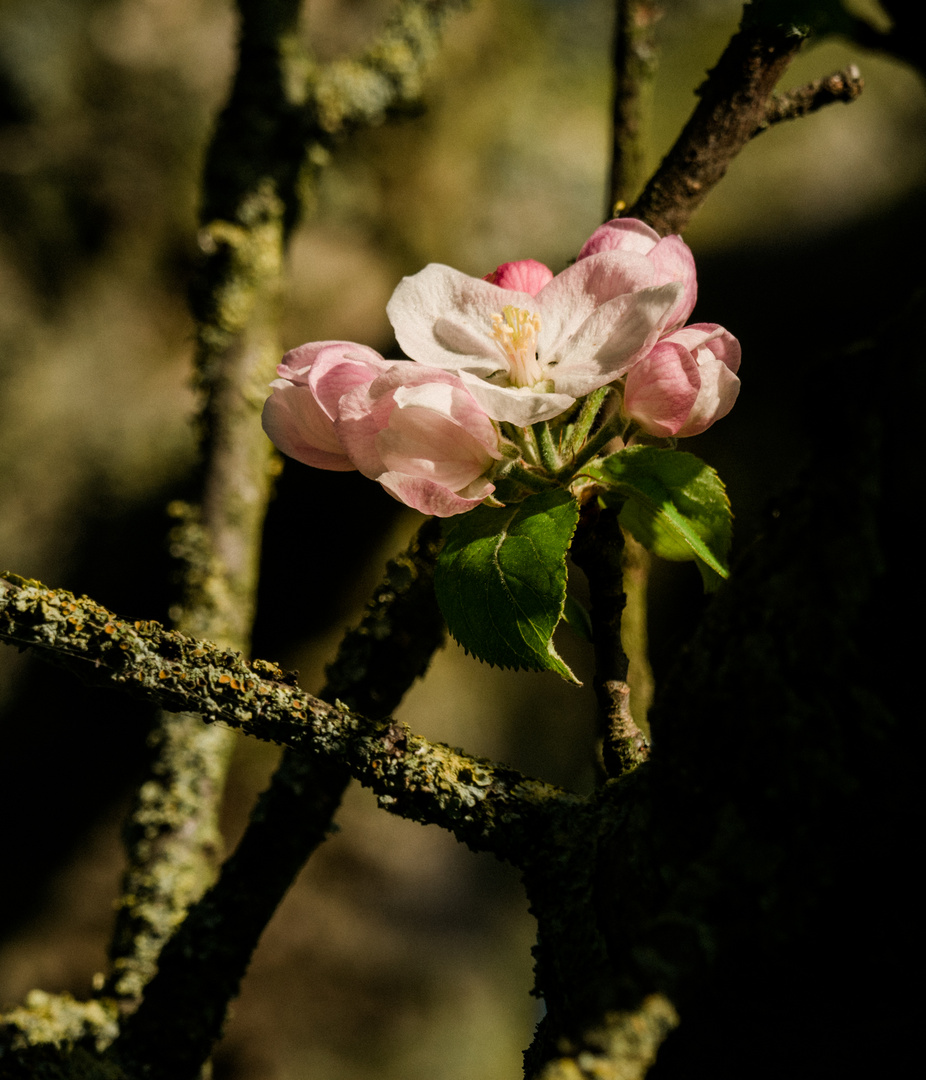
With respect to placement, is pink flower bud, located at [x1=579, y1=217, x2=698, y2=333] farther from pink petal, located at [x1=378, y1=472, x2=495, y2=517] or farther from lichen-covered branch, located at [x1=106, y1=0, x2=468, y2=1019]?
lichen-covered branch, located at [x1=106, y1=0, x2=468, y2=1019]

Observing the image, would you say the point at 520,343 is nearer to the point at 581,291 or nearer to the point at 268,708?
the point at 581,291

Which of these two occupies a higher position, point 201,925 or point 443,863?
point 201,925

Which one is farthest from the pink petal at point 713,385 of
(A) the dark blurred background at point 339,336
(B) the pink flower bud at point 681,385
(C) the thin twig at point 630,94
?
(A) the dark blurred background at point 339,336

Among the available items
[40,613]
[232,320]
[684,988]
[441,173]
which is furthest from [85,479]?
[684,988]

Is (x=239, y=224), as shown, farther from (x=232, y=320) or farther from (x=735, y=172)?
(x=735, y=172)

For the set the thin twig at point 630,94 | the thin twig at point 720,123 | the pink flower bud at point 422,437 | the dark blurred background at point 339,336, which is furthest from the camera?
the dark blurred background at point 339,336

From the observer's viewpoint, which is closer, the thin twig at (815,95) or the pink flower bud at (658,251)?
the pink flower bud at (658,251)

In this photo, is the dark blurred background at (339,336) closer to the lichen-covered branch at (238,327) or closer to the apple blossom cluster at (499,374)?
the lichen-covered branch at (238,327)

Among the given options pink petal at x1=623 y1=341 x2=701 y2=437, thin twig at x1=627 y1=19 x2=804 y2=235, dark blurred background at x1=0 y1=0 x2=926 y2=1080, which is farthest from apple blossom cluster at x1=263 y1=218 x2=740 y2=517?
dark blurred background at x1=0 y1=0 x2=926 y2=1080
